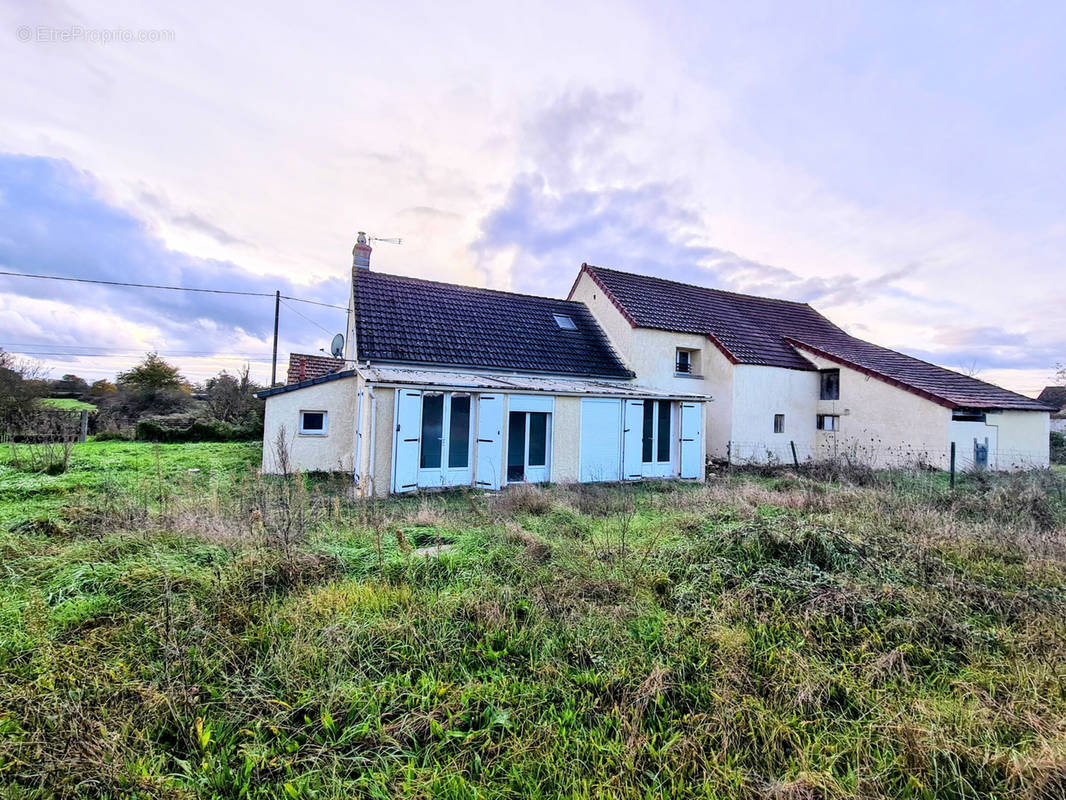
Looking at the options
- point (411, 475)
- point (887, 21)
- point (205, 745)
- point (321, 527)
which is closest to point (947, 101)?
point (887, 21)

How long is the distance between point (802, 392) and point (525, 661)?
17686 mm

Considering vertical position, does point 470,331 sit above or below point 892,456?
above

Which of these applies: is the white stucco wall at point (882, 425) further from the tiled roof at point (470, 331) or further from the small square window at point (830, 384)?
the tiled roof at point (470, 331)

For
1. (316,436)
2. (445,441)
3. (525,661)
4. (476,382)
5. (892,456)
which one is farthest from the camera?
(892,456)

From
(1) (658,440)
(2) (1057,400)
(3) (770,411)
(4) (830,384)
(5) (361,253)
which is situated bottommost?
(1) (658,440)

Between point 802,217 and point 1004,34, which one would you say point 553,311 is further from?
point 1004,34

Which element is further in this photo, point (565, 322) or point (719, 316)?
point (719, 316)

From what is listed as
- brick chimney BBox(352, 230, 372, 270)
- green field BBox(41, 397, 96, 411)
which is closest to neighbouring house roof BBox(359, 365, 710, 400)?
brick chimney BBox(352, 230, 372, 270)

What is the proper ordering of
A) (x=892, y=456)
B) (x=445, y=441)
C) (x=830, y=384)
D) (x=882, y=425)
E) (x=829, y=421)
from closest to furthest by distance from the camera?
(x=445, y=441)
(x=892, y=456)
(x=882, y=425)
(x=829, y=421)
(x=830, y=384)

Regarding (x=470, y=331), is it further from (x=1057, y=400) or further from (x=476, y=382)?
(x=1057, y=400)

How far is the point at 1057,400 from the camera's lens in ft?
115

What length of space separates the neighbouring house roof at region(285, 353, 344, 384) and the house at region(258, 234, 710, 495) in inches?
40.5

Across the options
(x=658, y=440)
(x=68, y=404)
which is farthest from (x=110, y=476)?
(x=68, y=404)

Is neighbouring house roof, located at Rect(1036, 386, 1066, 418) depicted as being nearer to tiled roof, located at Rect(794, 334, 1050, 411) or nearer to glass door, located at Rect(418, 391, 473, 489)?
tiled roof, located at Rect(794, 334, 1050, 411)
